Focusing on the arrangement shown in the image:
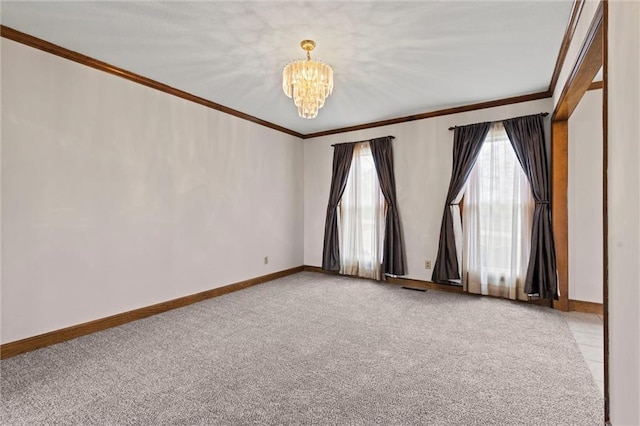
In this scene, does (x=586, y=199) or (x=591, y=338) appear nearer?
(x=591, y=338)

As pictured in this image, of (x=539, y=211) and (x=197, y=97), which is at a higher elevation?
(x=197, y=97)

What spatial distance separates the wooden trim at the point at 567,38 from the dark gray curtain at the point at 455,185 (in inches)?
36.3

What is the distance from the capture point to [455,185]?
412cm

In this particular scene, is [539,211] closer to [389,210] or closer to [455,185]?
[455,185]

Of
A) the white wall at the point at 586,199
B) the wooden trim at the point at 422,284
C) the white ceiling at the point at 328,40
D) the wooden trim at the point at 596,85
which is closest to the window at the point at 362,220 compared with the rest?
the wooden trim at the point at 422,284

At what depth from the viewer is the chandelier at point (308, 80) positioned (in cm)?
257

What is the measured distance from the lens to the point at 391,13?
2201mm

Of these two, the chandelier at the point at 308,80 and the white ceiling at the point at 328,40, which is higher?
the white ceiling at the point at 328,40

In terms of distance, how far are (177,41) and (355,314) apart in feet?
9.96

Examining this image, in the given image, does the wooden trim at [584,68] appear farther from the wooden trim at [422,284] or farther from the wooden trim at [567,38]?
the wooden trim at [422,284]

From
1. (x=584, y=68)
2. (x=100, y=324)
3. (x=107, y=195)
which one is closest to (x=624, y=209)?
(x=584, y=68)

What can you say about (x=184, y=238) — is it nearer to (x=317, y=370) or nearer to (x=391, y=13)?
(x=317, y=370)

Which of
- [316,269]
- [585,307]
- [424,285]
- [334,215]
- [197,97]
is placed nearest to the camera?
[585,307]

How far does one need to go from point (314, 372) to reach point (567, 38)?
3194 mm
